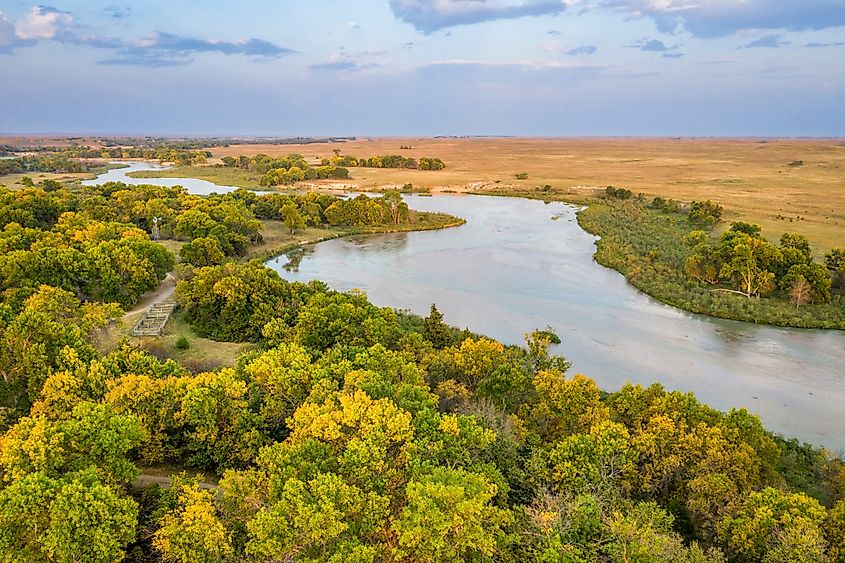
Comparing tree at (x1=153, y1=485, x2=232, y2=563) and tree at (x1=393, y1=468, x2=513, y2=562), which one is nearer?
tree at (x1=393, y1=468, x2=513, y2=562)

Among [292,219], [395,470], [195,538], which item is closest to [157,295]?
[292,219]

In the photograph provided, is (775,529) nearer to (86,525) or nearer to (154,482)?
(86,525)

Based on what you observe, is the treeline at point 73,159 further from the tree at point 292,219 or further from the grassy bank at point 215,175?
the tree at point 292,219

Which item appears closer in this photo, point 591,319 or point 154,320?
point 154,320

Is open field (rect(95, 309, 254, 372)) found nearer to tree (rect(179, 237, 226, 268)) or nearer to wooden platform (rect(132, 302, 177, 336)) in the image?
wooden platform (rect(132, 302, 177, 336))

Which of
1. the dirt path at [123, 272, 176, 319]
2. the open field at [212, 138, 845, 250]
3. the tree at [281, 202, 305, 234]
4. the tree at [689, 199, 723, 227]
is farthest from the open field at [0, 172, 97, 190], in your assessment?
the tree at [689, 199, 723, 227]

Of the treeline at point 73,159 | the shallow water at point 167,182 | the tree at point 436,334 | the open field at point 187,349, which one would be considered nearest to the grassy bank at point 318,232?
the open field at point 187,349
